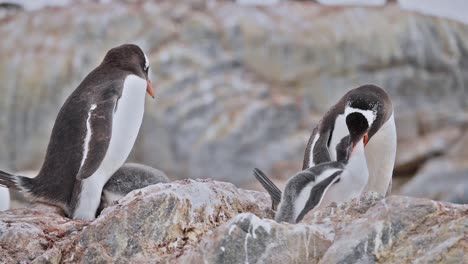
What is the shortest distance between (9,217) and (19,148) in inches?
328

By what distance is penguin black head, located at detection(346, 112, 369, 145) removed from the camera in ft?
12.3

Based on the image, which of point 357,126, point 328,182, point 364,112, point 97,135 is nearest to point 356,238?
point 328,182

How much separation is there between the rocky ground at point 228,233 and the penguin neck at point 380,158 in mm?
1238

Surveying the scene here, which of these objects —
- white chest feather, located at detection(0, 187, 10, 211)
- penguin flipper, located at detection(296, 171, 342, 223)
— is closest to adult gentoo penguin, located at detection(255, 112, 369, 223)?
penguin flipper, located at detection(296, 171, 342, 223)

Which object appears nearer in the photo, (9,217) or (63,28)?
(9,217)

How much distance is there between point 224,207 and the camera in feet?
10.1

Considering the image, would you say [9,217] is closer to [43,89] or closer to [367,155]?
[367,155]

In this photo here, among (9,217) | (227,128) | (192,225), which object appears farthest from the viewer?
(227,128)

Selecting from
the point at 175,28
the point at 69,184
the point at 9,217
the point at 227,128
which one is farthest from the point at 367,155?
the point at 175,28

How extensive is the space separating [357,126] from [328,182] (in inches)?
23.2

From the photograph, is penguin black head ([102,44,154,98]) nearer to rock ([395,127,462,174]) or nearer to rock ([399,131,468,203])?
rock ([399,131,468,203])

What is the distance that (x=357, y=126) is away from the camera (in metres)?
3.80

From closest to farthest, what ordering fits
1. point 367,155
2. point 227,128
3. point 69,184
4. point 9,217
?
point 9,217 < point 69,184 < point 367,155 < point 227,128

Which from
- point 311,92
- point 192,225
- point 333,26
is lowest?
point 192,225
